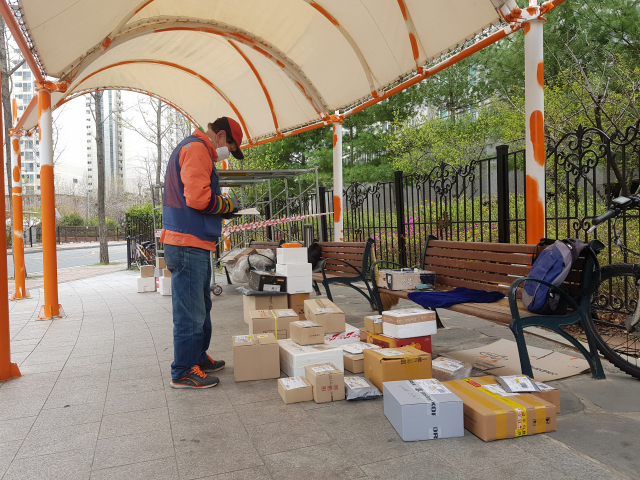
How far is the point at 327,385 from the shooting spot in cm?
355

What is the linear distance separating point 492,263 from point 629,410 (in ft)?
6.20

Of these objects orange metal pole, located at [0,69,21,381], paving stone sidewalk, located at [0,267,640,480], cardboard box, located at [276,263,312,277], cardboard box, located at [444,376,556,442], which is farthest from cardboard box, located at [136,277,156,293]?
cardboard box, located at [444,376,556,442]

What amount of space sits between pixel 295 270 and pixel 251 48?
493cm

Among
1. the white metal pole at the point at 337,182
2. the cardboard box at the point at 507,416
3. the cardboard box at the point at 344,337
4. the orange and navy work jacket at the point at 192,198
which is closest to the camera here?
the cardboard box at the point at 507,416

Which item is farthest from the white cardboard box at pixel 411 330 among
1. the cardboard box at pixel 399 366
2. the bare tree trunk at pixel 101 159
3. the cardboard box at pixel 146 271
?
the bare tree trunk at pixel 101 159

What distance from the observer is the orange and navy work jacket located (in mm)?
3799

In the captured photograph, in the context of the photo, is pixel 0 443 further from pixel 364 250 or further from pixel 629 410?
pixel 364 250

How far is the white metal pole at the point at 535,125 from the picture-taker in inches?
204

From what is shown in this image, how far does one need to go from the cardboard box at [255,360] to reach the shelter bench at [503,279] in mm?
1602

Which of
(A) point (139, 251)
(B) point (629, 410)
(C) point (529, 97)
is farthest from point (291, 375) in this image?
(A) point (139, 251)

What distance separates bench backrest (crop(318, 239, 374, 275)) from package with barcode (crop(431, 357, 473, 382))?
2796 mm

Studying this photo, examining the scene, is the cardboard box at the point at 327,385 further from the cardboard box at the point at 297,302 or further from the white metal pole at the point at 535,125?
the white metal pole at the point at 535,125

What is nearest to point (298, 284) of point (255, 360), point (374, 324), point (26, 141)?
point (374, 324)

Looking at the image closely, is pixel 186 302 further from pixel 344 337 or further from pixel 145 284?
pixel 145 284
